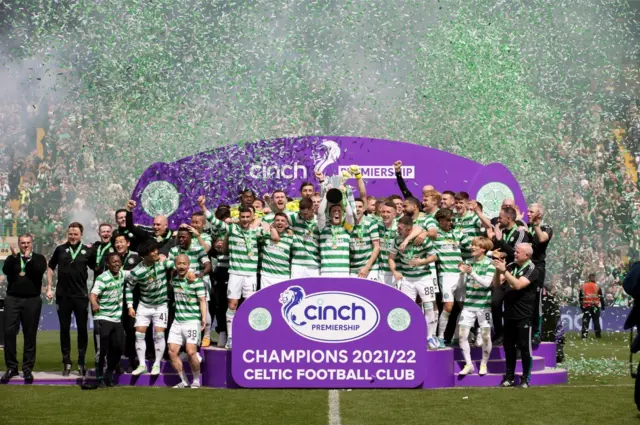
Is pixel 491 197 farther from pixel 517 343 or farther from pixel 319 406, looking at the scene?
pixel 319 406

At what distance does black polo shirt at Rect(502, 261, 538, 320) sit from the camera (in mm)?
13398

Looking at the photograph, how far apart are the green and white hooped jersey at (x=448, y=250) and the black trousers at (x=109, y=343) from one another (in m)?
3.95

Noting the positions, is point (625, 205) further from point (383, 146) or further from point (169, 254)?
point (169, 254)

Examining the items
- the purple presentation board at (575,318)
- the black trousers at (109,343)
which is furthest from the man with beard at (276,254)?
the purple presentation board at (575,318)

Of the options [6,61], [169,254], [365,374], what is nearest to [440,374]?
[365,374]

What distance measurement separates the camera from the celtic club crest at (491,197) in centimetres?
1661

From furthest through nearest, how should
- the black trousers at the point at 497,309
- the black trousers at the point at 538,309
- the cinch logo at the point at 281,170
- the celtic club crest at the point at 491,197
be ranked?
the cinch logo at the point at 281,170 < the celtic club crest at the point at 491,197 < the black trousers at the point at 538,309 < the black trousers at the point at 497,309

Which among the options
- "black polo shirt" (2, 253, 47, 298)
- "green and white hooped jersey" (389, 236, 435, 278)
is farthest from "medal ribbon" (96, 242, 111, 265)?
"green and white hooped jersey" (389, 236, 435, 278)

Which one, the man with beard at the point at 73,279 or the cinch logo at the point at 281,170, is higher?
the cinch logo at the point at 281,170

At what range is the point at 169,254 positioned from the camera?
14078mm

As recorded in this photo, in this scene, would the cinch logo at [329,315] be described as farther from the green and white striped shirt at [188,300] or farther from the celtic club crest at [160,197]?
the celtic club crest at [160,197]

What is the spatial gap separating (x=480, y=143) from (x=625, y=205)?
517cm

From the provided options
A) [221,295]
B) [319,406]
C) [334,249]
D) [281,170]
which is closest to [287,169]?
[281,170]

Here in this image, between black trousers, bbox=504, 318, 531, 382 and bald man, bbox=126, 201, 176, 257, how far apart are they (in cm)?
420
